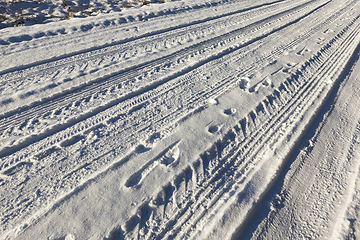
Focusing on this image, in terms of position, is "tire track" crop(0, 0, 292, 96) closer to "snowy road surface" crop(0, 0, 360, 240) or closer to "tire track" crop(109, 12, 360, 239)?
"snowy road surface" crop(0, 0, 360, 240)

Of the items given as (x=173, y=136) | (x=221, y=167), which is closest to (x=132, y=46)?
(x=173, y=136)

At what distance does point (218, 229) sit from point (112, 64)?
231 cm

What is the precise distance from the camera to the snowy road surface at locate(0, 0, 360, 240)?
4.64ft

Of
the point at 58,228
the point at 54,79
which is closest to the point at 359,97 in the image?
the point at 58,228

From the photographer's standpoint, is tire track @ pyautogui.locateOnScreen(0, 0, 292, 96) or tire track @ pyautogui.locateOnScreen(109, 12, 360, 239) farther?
tire track @ pyautogui.locateOnScreen(0, 0, 292, 96)

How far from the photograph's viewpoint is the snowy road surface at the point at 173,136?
55.7 inches

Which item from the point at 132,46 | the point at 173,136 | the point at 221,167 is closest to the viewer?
the point at 221,167

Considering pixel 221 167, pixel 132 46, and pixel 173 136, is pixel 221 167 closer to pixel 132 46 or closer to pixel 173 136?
pixel 173 136

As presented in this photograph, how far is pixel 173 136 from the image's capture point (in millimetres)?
1898

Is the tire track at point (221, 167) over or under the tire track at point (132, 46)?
under

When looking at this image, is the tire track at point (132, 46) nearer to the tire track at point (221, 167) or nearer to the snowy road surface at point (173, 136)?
the snowy road surface at point (173, 136)

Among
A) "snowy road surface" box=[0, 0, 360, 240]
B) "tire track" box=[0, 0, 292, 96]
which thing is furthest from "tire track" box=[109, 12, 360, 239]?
"tire track" box=[0, 0, 292, 96]

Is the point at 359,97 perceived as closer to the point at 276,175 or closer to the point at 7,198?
the point at 276,175

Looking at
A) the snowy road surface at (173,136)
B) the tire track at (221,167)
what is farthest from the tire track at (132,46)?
the tire track at (221,167)
